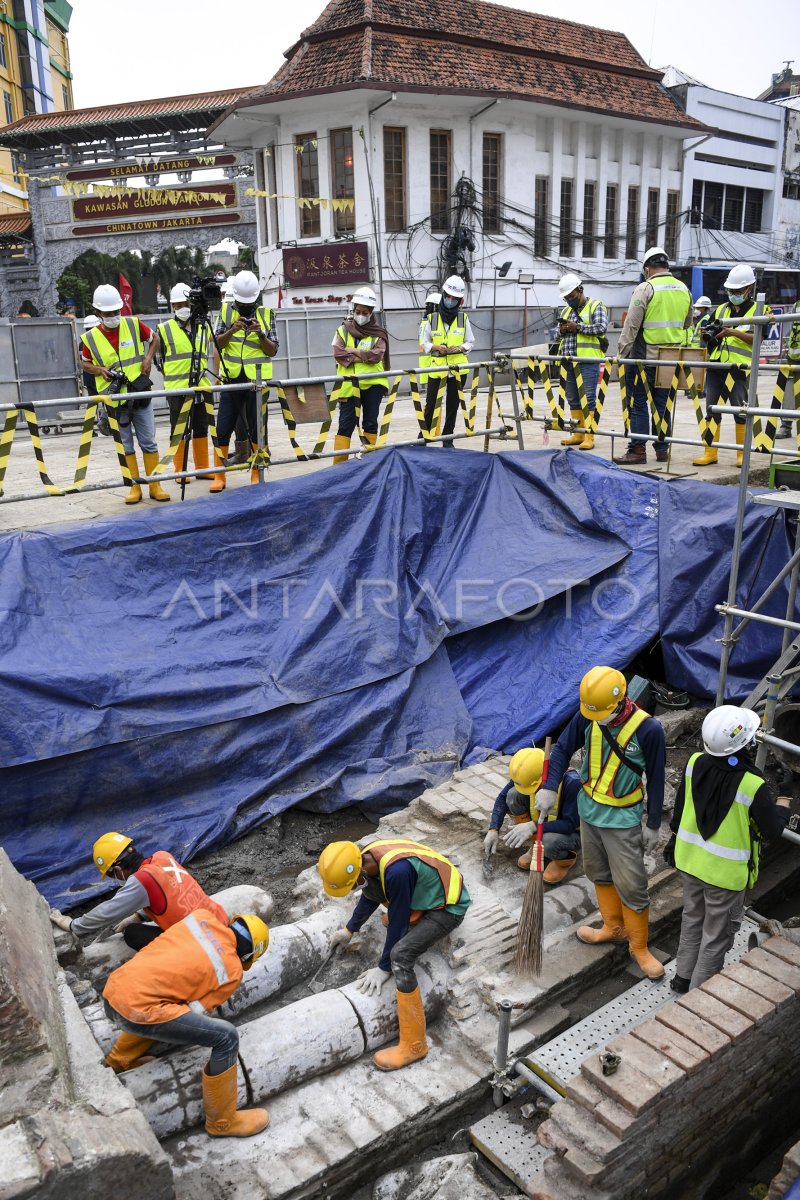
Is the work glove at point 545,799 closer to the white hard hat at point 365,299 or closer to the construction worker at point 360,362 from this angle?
the construction worker at point 360,362

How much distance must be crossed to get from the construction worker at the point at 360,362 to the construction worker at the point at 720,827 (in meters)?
4.88

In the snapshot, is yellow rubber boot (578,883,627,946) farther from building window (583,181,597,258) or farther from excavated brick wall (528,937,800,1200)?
building window (583,181,597,258)

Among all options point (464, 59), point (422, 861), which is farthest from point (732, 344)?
point (464, 59)

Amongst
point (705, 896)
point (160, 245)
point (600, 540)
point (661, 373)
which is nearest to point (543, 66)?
point (160, 245)

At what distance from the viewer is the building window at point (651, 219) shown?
2480cm

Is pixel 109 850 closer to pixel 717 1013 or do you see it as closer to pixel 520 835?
pixel 520 835

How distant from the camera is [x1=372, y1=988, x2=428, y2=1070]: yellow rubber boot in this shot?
14.7ft

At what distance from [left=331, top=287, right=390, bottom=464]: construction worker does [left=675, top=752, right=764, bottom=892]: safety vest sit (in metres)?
4.95

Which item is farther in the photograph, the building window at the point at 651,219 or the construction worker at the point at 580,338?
the building window at the point at 651,219

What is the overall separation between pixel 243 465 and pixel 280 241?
15259mm

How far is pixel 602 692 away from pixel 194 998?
2.45m

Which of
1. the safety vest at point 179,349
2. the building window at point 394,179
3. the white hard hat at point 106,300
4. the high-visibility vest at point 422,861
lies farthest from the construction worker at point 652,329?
the building window at point 394,179

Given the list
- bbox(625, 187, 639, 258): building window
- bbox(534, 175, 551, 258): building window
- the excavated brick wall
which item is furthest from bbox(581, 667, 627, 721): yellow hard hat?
bbox(625, 187, 639, 258): building window

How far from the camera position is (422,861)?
4582 mm
